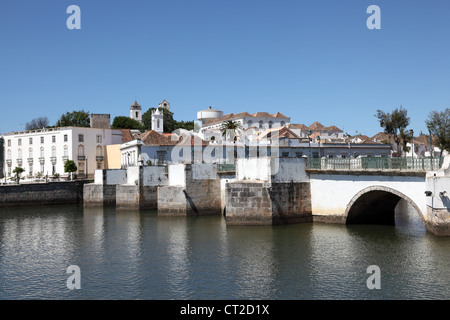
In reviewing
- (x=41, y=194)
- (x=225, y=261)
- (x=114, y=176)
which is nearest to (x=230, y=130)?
(x=114, y=176)

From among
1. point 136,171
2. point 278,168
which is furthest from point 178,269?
point 136,171

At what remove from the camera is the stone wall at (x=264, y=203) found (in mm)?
27875

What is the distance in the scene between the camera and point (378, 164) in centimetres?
2598

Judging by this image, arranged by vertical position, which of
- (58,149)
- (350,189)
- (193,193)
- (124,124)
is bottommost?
(193,193)

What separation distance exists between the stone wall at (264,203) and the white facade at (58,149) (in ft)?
132

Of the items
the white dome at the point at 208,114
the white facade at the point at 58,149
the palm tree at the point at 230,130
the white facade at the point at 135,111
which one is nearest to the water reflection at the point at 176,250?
the palm tree at the point at 230,130

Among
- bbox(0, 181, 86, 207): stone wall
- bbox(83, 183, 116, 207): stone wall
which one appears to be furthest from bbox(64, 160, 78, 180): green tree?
bbox(83, 183, 116, 207): stone wall

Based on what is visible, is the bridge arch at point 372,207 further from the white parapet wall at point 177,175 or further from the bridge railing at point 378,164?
the white parapet wall at point 177,175

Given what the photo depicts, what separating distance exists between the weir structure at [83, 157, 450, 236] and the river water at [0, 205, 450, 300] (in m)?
1.06

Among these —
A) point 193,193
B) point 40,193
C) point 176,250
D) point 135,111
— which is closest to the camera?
point 176,250

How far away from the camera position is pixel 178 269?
19312mm

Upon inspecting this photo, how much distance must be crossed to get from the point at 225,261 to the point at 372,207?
1344cm

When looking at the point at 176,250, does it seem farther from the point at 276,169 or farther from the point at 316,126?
the point at 316,126
